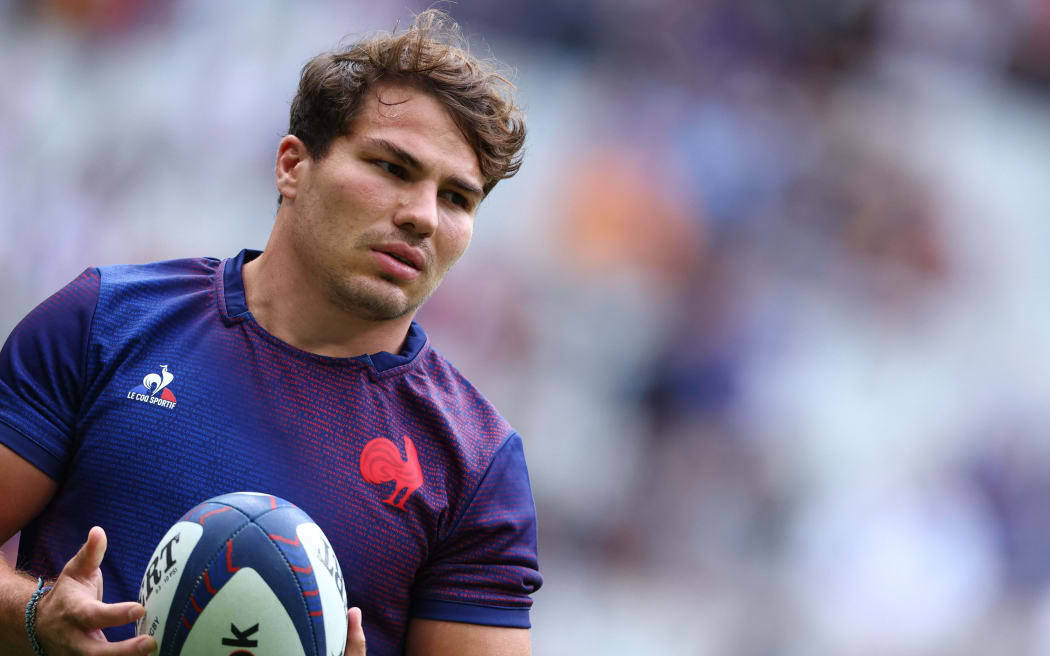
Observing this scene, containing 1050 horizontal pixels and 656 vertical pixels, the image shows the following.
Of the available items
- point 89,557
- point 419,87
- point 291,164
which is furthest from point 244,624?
point 419,87

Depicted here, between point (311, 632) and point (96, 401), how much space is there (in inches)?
31.5

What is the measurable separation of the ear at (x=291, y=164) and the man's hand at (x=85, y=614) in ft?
3.72

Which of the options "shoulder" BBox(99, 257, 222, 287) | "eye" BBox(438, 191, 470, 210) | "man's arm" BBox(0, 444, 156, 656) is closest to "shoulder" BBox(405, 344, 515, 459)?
"eye" BBox(438, 191, 470, 210)

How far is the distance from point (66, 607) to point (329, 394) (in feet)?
2.65

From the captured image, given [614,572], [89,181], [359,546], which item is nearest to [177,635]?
[359,546]

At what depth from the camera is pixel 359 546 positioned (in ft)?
8.57

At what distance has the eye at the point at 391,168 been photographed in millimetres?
2842

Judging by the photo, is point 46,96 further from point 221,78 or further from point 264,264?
point 264,264

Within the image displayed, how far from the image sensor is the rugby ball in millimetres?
2203

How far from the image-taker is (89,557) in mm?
2152

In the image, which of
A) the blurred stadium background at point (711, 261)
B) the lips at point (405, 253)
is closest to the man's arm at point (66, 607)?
the lips at point (405, 253)

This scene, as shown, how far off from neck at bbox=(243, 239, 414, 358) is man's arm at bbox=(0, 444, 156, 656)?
655 mm

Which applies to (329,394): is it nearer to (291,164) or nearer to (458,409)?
(458,409)

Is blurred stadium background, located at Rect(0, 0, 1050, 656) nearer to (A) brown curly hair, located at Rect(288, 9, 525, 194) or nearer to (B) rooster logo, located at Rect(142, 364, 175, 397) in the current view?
(A) brown curly hair, located at Rect(288, 9, 525, 194)
